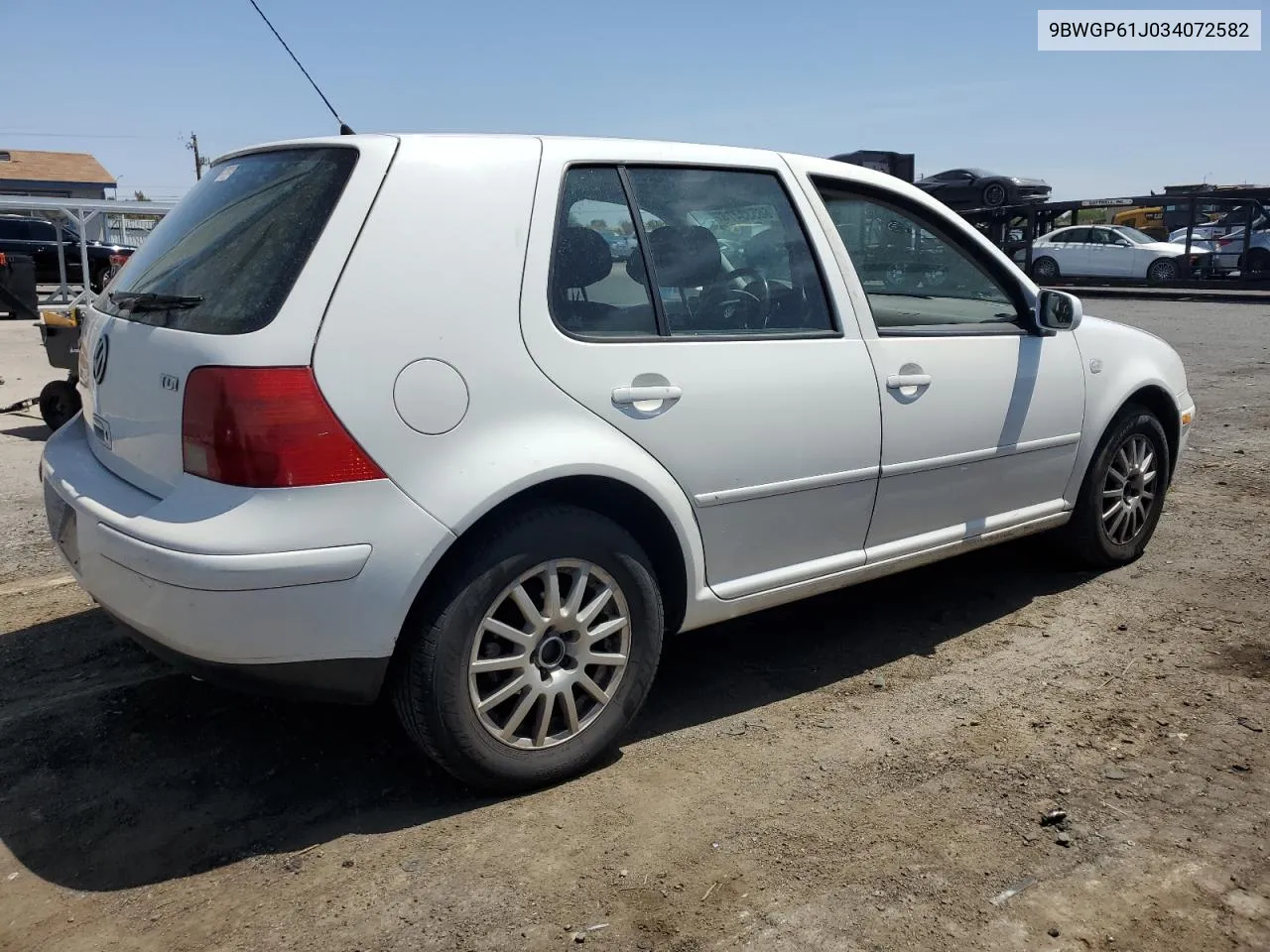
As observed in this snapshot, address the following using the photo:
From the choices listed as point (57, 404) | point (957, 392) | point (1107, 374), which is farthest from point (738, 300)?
point (57, 404)

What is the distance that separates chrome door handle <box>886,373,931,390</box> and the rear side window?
1935 mm

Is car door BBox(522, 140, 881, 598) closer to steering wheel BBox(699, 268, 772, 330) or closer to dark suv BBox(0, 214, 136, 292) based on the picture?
steering wheel BBox(699, 268, 772, 330)

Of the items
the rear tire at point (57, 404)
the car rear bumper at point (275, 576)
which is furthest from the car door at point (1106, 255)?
the car rear bumper at point (275, 576)

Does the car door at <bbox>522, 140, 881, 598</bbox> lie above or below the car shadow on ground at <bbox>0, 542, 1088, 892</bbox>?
above

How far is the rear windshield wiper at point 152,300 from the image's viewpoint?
115 inches

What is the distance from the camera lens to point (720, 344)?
132 inches

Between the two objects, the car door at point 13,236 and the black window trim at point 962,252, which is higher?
the car door at point 13,236

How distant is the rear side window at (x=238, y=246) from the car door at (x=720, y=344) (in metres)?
0.59

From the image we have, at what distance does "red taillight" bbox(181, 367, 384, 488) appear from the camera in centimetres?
260

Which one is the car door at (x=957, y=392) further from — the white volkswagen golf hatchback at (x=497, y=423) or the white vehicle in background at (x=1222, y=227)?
the white vehicle in background at (x=1222, y=227)

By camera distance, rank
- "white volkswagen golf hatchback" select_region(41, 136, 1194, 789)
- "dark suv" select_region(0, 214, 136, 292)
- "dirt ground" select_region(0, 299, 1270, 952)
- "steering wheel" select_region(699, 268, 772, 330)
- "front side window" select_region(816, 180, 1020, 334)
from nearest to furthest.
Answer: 1. "dirt ground" select_region(0, 299, 1270, 952)
2. "white volkswagen golf hatchback" select_region(41, 136, 1194, 789)
3. "steering wheel" select_region(699, 268, 772, 330)
4. "front side window" select_region(816, 180, 1020, 334)
5. "dark suv" select_region(0, 214, 136, 292)

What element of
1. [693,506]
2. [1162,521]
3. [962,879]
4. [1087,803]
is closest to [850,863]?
[962,879]

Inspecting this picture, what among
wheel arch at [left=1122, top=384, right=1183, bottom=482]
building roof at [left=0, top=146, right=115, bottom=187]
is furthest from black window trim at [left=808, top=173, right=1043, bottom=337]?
building roof at [left=0, top=146, right=115, bottom=187]

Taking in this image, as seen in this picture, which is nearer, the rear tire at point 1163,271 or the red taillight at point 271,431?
the red taillight at point 271,431
